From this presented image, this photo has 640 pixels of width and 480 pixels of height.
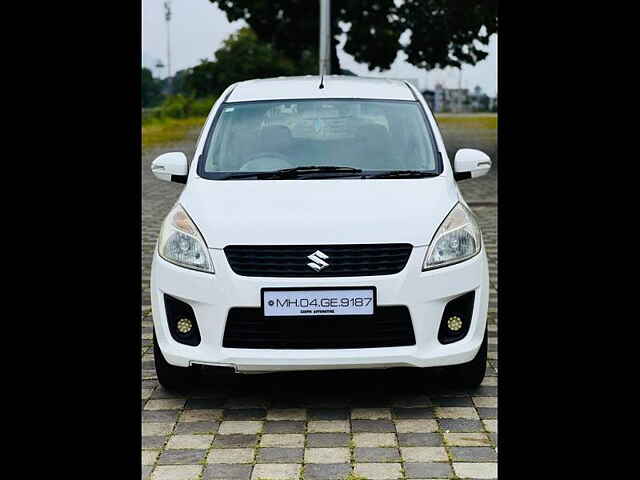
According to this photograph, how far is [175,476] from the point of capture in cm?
415

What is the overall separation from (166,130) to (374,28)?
67.7ft

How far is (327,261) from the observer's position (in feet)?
16.0

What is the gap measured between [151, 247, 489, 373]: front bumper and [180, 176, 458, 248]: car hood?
0.16 meters

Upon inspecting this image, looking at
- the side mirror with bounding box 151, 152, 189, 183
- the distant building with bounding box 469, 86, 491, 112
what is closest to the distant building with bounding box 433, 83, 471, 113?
the distant building with bounding box 469, 86, 491, 112

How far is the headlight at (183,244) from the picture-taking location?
5.00 m

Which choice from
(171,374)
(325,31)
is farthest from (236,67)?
(171,374)

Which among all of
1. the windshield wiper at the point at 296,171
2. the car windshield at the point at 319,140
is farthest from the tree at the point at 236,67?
the windshield wiper at the point at 296,171

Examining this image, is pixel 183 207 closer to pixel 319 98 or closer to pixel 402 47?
pixel 319 98

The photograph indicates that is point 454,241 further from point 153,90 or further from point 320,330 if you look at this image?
point 153,90

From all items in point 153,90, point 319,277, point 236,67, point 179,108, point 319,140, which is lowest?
point 319,277

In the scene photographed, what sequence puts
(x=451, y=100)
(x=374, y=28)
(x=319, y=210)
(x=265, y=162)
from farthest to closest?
1. (x=451, y=100)
2. (x=374, y=28)
3. (x=265, y=162)
4. (x=319, y=210)

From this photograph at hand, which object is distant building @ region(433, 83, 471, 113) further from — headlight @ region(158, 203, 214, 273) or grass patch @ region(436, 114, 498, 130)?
headlight @ region(158, 203, 214, 273)

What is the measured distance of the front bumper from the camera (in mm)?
4836
